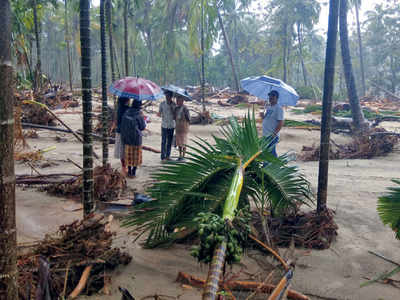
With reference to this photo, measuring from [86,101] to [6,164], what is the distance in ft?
5.03

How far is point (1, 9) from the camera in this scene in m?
1.57

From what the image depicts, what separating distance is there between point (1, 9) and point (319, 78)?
45.0 meters

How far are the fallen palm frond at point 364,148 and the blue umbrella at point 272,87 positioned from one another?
2.82 meters

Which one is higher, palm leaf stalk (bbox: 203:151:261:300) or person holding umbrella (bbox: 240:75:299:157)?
person holding umbrella (bbox: 240:75:299:157)

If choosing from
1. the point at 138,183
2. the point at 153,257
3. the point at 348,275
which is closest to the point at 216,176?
the point at 153,257

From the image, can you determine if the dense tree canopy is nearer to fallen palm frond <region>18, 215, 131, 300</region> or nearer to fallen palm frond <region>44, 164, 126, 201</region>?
fallen palm frond <region>44, 164, 126, 201</region>

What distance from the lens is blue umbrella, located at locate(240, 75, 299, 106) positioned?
611cm

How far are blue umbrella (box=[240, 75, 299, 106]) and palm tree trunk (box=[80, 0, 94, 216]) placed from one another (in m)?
3.63

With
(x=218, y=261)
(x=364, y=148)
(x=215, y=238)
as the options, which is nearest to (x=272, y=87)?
(x=364, y=148)

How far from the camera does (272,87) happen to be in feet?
21.5

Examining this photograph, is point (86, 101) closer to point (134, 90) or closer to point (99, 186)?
point (99, 186)

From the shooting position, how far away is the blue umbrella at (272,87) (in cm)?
611

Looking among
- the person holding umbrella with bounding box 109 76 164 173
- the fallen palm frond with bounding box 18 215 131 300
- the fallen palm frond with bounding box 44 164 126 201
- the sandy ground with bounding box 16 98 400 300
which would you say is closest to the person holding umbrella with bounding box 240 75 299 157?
the sandy ground with bounding box 16 98 400 300

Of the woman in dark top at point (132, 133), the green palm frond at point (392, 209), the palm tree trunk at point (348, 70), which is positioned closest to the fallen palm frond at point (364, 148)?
the palm tree trunk at point (348, 70)
